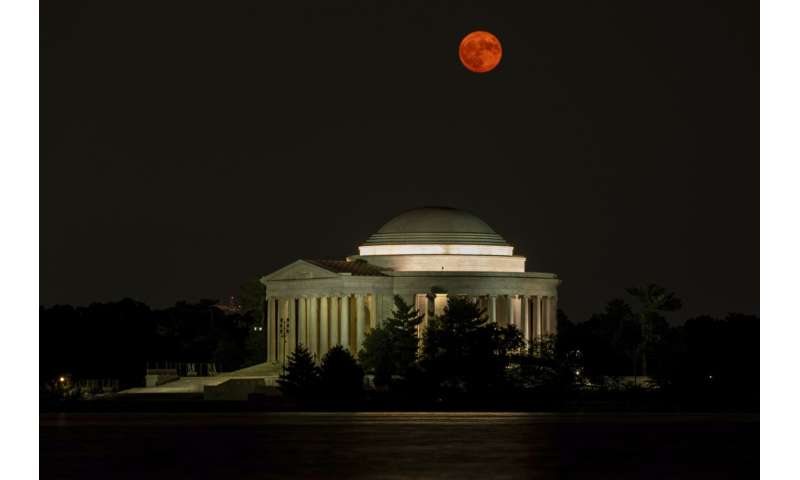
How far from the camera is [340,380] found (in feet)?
399

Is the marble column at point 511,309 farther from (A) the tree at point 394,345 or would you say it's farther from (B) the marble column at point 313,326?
(B) the marble column at point 313,326

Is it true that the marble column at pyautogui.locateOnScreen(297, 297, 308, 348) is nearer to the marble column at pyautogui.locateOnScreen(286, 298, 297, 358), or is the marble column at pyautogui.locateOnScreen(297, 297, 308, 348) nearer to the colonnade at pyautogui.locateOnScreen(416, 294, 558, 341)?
the marble column at pyautogui.locateOnScreen(286, 298, 297, 358)

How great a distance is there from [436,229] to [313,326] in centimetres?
1872

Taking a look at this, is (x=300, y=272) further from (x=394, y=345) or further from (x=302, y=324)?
(x=394, y=345)

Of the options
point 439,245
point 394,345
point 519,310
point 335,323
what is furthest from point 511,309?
point 394,345

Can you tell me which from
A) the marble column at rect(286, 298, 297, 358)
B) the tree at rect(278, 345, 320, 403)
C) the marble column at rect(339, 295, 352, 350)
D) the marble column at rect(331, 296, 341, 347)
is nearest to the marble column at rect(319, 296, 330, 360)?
the marble column at rect(331, 296, 341, 347)

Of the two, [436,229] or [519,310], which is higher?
[436,229]

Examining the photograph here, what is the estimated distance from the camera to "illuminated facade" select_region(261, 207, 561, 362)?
184 metres

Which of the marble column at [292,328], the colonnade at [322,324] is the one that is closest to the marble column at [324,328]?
the colonnade at [322,324]

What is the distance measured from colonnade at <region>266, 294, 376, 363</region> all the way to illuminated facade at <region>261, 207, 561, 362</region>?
0.11 m

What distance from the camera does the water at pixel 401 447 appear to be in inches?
2282

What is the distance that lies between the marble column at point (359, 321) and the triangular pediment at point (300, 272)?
158 inches

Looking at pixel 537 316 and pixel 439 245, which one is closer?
pixel 439 245
